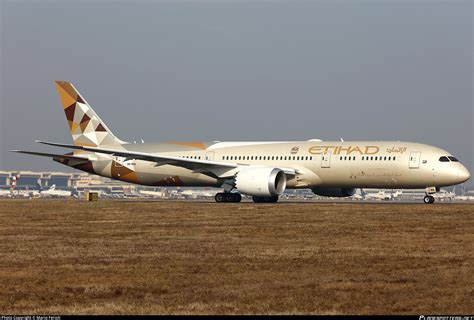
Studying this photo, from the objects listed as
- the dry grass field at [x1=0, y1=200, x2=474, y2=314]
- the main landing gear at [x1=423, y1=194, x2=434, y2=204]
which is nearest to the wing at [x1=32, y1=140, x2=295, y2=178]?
the main landing gear at [x1=423, y1=194, x2=434, y2=204]

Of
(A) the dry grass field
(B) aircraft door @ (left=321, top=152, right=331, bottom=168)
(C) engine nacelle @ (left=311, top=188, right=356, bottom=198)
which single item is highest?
(B) aircraft door @ (left=321, top=152, right=331, bottom=168)

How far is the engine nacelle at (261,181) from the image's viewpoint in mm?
52812

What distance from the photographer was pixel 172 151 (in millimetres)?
60938

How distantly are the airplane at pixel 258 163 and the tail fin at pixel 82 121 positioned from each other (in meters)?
0.07

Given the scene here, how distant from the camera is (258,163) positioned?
57.2 metres

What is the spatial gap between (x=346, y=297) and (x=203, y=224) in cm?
1807

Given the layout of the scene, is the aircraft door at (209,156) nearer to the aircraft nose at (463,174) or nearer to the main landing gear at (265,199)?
the main landing gear at (265,199)

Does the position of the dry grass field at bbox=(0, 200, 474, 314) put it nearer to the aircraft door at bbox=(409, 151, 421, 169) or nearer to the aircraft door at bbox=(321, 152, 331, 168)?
the aircraft door at bbox=(409, 151, 421, 169)

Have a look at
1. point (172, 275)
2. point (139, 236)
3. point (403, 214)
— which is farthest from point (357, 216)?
point (172, 275)

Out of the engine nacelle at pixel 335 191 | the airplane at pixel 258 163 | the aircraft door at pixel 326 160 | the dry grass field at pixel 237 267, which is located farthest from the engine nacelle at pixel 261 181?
the dry grass field at pixel 237 267

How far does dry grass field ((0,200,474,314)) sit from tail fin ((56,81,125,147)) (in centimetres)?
2881

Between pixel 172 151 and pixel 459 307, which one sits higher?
pixel 172 151

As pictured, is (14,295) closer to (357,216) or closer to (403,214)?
(357,216)

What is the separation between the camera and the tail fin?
63.4m
